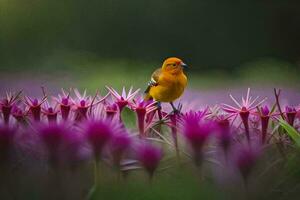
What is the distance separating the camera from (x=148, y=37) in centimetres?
140

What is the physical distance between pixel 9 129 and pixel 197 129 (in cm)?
8

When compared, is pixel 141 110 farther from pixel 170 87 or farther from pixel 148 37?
pixel 148 37

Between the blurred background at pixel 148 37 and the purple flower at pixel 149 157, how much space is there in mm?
865

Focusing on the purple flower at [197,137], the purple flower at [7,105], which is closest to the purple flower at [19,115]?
the purple flower at [7,105]

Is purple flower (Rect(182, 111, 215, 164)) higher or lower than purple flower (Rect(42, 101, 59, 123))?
lower

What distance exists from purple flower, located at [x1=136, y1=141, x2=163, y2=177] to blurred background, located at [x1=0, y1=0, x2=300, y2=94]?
865 mm

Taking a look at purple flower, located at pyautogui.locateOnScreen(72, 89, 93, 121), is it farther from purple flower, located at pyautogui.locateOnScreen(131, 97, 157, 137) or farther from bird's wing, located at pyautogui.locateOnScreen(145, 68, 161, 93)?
bird's wing, located at pyautogui.locateOnScreen(145, 68, 161, 93)

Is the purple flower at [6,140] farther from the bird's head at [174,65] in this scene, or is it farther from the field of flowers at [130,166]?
the bird's head at [174,65]

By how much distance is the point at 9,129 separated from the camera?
260 millimetres

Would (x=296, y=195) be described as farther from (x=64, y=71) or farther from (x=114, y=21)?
(x=64, y=71)

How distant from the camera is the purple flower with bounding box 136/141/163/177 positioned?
9.7 inches

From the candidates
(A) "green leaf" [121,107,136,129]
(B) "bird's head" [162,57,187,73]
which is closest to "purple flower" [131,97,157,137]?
(A) "green leaf" [121,107,136,129]

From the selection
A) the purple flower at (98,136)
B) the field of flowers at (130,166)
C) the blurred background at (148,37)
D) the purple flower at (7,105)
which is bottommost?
the field of flowers at (130,166)

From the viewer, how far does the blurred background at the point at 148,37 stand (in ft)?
4.15
